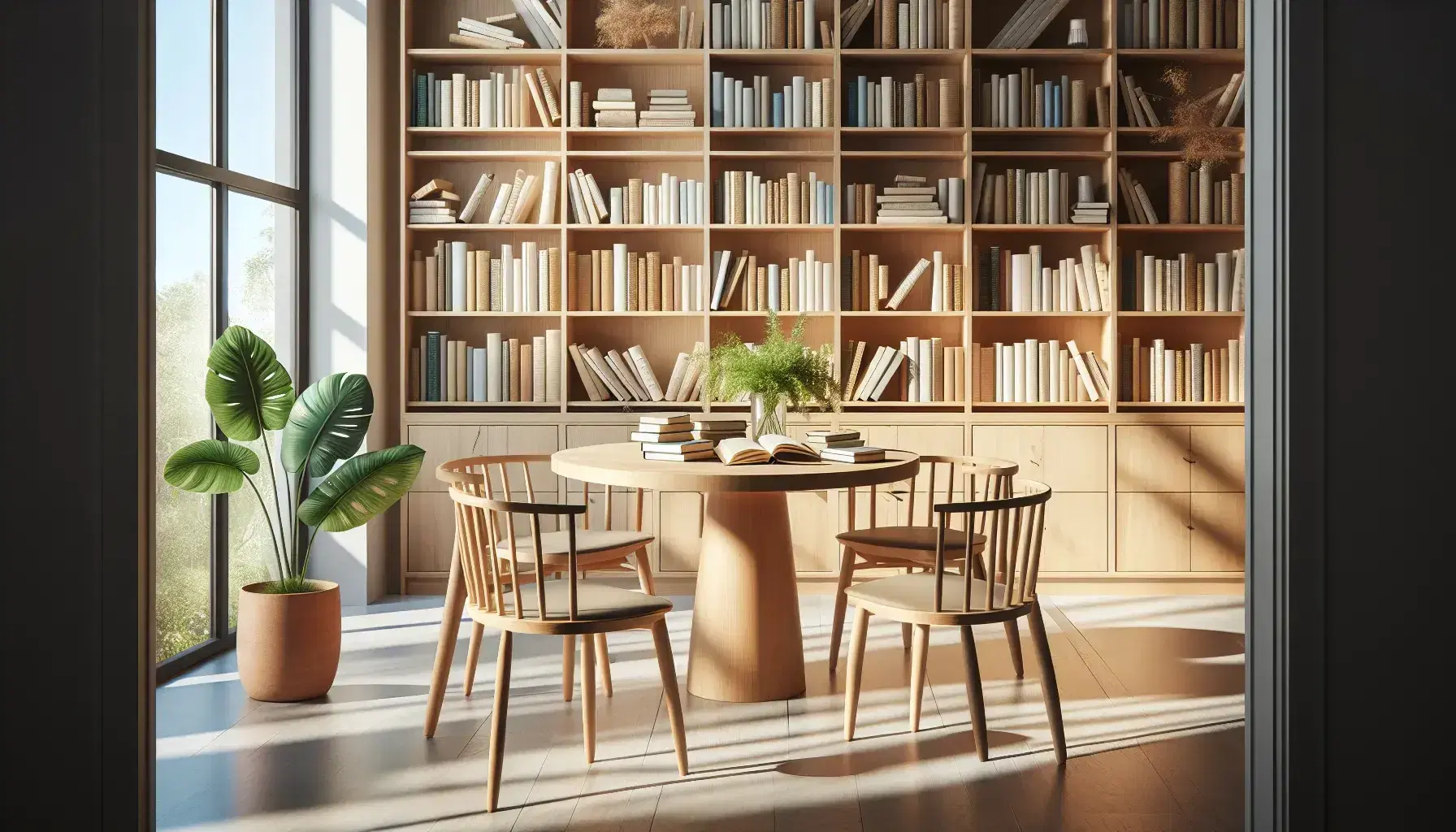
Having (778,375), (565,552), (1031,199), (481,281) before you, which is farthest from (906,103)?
(565,552)

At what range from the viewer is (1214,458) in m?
5.19

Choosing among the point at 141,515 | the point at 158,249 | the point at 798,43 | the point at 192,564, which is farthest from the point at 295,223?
the point at 141,515

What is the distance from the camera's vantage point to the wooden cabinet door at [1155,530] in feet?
17.1

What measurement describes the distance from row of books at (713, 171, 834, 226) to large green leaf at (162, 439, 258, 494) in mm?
2533

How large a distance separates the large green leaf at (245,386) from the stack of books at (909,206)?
2.83 metres

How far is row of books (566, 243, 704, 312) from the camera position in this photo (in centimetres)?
526

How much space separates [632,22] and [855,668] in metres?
3.28

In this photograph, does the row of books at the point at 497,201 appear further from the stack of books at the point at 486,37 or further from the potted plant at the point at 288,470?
the potted plant at the point at 288,470

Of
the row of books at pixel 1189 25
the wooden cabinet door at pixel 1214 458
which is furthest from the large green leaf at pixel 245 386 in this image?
the row of books at pixel 1189 25

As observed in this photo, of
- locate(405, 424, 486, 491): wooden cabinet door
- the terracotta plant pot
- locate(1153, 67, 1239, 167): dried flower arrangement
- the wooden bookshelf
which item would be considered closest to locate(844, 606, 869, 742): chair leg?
the terracotta plant pot

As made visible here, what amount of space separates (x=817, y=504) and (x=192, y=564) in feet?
8.67

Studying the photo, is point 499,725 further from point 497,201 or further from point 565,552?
point 497,201

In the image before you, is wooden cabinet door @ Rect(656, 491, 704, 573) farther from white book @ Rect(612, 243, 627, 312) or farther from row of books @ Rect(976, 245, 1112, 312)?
row of books @ Rect(976, 245, 1112, 312)

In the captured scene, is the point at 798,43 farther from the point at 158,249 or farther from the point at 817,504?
the point at 158,249
